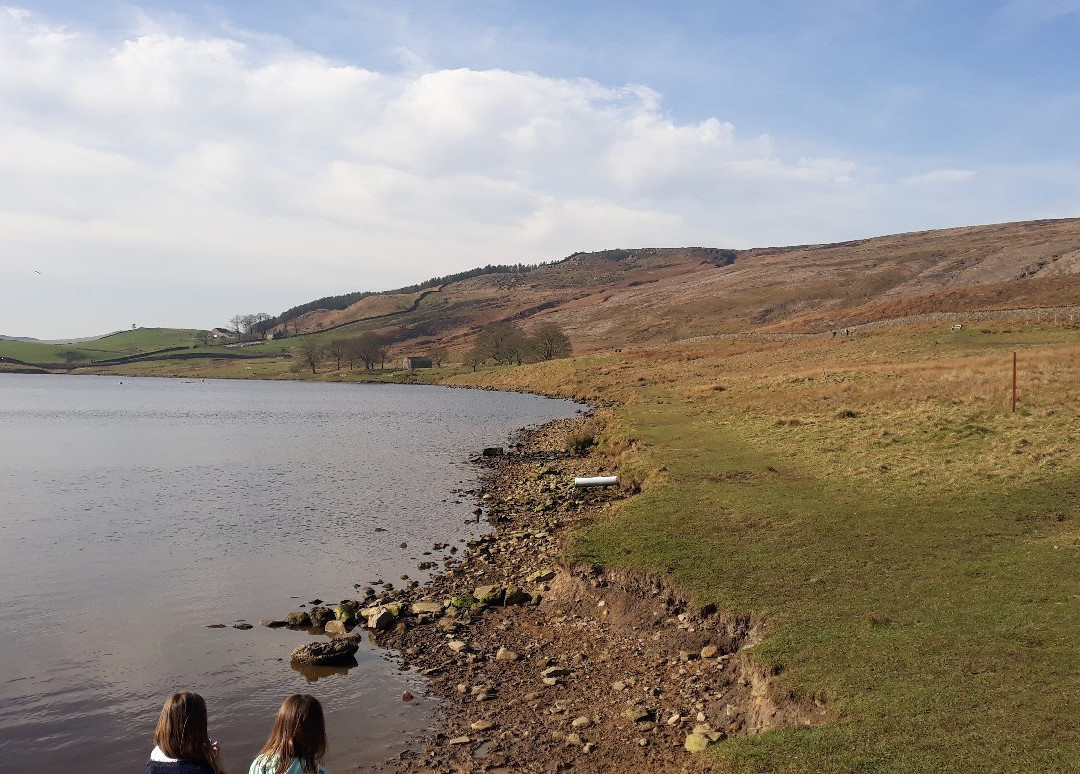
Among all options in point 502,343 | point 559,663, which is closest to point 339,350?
point 502,343

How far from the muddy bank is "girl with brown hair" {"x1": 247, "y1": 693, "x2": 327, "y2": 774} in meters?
5.28

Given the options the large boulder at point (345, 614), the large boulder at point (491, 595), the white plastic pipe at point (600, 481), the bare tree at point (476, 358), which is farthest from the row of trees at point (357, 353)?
the large boulder at point (491, 595)

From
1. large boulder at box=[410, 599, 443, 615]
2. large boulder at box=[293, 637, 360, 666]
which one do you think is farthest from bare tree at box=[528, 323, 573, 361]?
large boulder at box=[293, 637, 360, 666]

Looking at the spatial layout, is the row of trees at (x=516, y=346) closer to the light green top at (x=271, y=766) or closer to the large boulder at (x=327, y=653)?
the large boulder at (x=327, y=653)

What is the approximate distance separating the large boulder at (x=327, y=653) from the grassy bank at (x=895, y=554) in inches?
239

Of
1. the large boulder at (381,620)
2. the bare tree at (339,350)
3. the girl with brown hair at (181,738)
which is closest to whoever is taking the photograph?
the girl with brown hair at (181,738)

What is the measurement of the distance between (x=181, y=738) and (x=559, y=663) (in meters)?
9.25

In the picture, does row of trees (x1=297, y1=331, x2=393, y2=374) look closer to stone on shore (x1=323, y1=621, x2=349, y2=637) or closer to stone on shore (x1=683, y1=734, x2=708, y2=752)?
stone on shore (x1=323, y1=621, x2=349, y2=637)

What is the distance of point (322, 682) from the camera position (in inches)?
602

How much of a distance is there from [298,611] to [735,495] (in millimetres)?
12915

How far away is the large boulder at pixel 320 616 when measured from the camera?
1866cm

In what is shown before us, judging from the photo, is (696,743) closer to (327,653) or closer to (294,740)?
(294,740)

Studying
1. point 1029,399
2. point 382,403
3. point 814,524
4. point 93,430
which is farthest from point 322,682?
point 382,403

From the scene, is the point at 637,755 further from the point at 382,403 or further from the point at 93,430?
the point at 382,403
